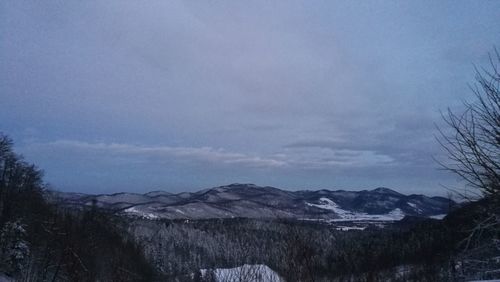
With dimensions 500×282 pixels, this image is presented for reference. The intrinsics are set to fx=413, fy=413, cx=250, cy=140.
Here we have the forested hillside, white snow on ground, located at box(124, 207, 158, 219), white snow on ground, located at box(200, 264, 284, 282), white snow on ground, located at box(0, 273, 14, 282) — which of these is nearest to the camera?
the forested hillside

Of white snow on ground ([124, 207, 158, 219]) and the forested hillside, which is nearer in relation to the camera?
the forested hillside

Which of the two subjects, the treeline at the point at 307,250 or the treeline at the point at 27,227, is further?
the treeline at the point at 27,227

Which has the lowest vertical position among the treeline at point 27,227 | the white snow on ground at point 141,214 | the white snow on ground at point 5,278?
the white snow on ground at point 141,214

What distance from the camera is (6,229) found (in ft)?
102

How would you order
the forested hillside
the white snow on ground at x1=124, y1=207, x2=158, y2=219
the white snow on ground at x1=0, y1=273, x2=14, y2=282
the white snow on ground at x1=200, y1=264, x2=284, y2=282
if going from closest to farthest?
the forested hillside < the white snow on ground at x1=200, y1=264, x2=284, y2=282 < the white snow on ground at x1=0, y1=273, x2=14, y2=282 < the white snow on ground at x1=124, y1=207, x2=158, y2=219

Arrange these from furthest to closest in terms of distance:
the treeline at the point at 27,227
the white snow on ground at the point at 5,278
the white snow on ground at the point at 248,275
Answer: the treeline at the point at 27,227
the white snow on ground at the point at 5,278
the white snow on ground at the point at 248,275

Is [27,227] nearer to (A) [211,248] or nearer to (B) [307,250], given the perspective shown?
(B) [307,250]

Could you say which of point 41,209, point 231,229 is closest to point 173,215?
point 231,229

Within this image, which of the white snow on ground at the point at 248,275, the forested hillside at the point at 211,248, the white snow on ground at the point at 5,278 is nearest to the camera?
the forested hillside at the point at 211,248

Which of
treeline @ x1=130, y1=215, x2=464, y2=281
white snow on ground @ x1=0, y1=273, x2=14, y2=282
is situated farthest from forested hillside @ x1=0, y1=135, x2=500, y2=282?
white snow on ground @ x1=0, y1=273, x2=14, y2=282

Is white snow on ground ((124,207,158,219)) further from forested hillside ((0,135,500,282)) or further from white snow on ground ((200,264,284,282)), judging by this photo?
white snow on ground ((200,264,284,282))

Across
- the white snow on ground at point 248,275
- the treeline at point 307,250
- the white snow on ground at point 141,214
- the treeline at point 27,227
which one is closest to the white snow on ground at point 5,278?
the treeline at point 27,227

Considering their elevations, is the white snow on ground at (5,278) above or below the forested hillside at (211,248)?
below

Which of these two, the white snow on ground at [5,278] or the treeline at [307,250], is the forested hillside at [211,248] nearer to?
the treeline at [307,250]
